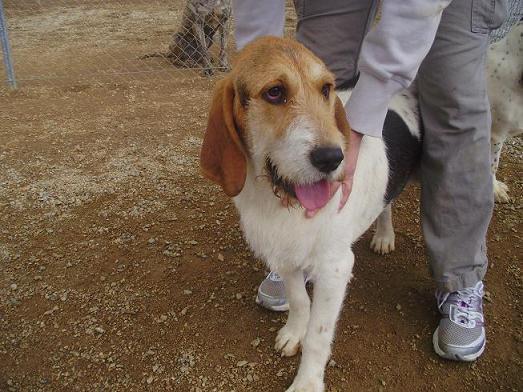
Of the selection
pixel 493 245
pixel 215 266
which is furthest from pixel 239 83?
pixel 493 245

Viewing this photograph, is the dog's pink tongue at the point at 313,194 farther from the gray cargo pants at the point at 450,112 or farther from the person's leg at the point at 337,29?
the person's leg at the point at 337,29

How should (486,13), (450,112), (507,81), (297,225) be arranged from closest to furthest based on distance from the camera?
1. (297,225)
2. (486,13)
3. (450,112)
4. (507,81)

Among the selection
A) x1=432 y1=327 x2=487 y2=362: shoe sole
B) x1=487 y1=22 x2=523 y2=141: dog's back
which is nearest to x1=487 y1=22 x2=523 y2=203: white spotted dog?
x1=487 y1=22 x2=523 y2=141: dog's back

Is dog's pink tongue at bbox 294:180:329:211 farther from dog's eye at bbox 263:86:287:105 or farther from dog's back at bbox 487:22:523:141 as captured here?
dog's back at bbox 487:22:523:141

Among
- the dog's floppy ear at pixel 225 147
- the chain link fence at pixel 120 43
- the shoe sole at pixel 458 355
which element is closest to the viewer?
the dog's floppy ear at pixel 225 147

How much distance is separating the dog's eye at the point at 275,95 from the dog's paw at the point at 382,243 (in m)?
1.69

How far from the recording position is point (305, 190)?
5.91ft

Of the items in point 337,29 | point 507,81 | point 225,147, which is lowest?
point 507,81

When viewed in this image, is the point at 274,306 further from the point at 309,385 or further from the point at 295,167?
the point at 295,167

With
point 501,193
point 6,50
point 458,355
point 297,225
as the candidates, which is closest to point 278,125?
point 297,225

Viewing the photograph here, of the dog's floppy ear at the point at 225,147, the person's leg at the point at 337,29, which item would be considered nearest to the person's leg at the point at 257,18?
the person's leg at the point at 337,29

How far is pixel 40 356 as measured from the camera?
251 centimetres

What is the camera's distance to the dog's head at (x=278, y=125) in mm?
1678

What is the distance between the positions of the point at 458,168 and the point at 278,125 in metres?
1.13
